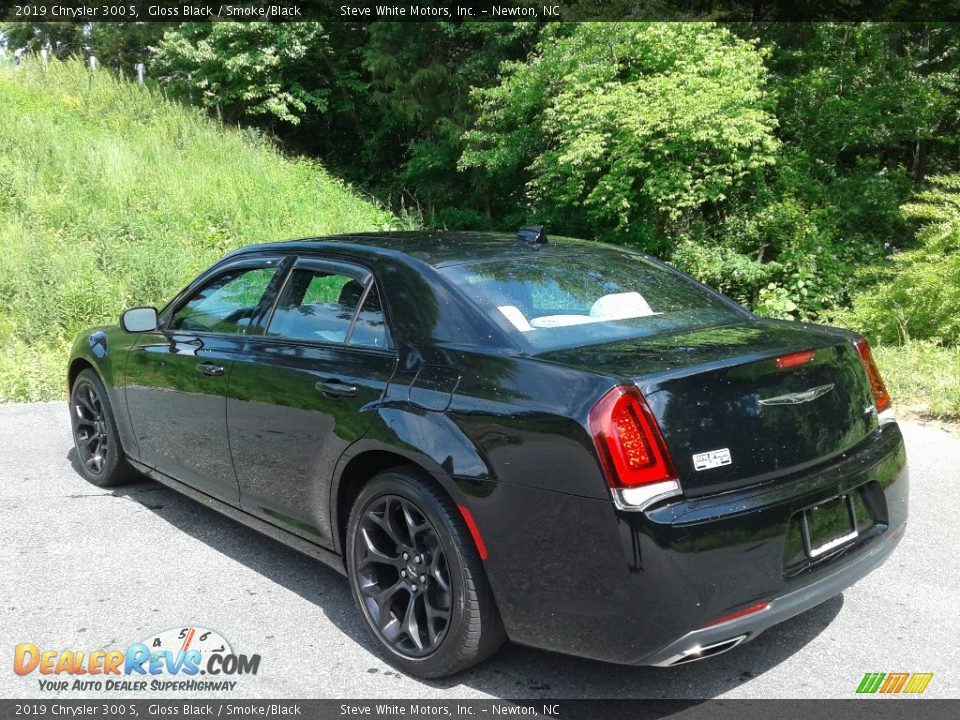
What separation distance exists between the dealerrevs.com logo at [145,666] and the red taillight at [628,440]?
1667mm

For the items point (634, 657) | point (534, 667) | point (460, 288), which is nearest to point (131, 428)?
point (460, 288)

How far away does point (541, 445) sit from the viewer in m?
2.63

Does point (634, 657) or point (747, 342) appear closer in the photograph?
point (634, 657)

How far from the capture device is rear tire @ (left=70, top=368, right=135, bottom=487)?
5160mm

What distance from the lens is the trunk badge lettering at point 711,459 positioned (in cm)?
257

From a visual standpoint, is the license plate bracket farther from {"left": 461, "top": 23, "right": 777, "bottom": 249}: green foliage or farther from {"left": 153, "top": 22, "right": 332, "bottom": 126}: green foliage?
{"left": 153, "top": 22, "right": 332, "bottom": 126}: green foliage

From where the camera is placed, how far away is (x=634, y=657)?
8.29 feet

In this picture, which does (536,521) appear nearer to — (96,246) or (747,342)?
(747,342)

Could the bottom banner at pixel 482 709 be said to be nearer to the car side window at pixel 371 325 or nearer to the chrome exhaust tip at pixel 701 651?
the chrome exhaust tip at pixel 701 651

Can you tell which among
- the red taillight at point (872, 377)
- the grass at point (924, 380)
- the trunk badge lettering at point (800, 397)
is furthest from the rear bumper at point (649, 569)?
the grass at point (924, 380)

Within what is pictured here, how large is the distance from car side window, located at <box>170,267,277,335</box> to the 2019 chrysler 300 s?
0.04 m

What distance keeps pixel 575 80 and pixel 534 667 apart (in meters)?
15.0

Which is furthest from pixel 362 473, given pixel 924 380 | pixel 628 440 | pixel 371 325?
pixel 924 380

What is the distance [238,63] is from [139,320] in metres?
19.4
